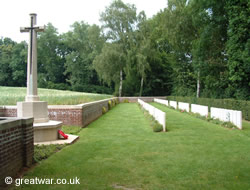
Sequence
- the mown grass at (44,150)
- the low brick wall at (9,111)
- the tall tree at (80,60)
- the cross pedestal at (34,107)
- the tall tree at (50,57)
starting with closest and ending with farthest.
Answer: the mown grass at (44,150)
the cross pedestal at (34,107)
the low brick wall at (9,111)
the tall tree at (80,60)
the tall tree at (50,57)

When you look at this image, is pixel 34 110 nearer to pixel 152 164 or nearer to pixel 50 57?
pixel 152 164

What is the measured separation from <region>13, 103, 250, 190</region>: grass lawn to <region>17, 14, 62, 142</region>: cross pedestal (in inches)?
33.6

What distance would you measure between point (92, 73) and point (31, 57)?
125 ft

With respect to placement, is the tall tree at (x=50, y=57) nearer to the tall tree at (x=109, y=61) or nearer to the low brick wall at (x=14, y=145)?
the tall tree at (x=109, y=61)

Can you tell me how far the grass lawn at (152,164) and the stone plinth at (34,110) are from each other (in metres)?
1.26

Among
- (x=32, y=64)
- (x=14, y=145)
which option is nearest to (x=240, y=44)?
(x=32, y=64)

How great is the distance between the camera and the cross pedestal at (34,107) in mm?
6453

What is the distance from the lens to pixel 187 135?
785 cm

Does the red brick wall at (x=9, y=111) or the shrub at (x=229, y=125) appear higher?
the red brick wall at (x=9, y=111)

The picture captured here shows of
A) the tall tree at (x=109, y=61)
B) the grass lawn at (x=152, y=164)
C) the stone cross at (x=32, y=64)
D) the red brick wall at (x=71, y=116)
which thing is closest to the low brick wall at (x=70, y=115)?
the red brick wall at (x=71, y=116)

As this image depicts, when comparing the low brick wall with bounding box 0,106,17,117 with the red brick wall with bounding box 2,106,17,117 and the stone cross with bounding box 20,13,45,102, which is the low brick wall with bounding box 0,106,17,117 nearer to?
the red brick wall with bounding box 2,106,17,117

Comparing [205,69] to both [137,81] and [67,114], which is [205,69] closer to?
[67,114]

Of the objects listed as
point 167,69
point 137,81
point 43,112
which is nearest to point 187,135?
point 43,112

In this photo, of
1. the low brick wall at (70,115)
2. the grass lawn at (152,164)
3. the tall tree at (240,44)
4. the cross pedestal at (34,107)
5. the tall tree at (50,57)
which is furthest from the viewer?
the tall tree at (50,57)
